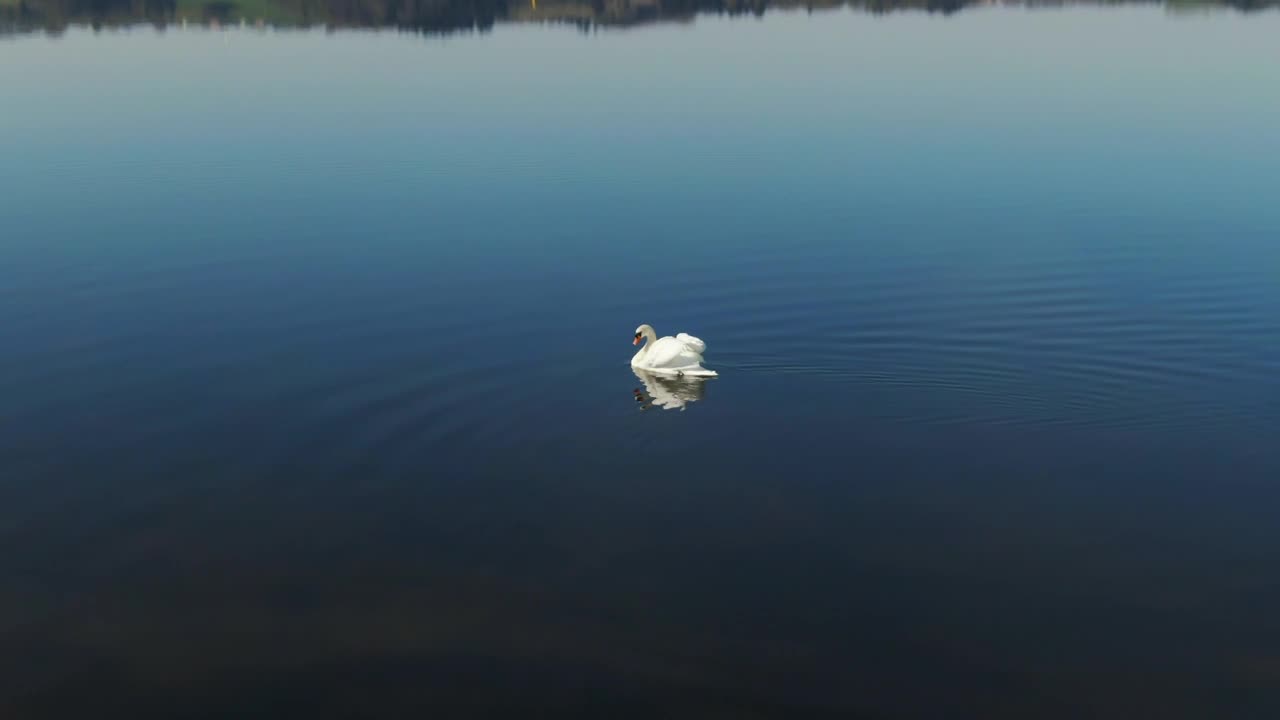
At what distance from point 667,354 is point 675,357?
18 cm

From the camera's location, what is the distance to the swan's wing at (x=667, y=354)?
29484 mm

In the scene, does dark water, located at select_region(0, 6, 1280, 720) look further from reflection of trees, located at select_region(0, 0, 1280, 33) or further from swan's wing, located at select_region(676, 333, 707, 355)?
reflection of trees, located at select_region(0, 0, 1280, 33)

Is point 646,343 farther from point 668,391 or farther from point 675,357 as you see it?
point 668,391

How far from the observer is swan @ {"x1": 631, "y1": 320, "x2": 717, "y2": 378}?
29531 millimetres

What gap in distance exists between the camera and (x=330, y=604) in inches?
804

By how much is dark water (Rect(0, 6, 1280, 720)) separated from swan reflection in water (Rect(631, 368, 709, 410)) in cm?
22

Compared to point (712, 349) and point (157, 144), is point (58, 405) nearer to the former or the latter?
point (712, 349)

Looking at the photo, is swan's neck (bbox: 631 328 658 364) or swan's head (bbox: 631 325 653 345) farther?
swan's head (bbox: 631 325 653 345)

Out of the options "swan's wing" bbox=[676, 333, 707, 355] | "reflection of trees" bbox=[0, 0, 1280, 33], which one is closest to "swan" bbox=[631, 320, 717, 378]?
"swan's wing" bbox=[676, 333, 707, 355]

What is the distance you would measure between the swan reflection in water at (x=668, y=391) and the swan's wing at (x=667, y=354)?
34 cm

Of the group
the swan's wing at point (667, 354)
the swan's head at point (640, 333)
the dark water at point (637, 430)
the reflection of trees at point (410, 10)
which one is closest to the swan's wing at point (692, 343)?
the swan's wing at point (667, 354)

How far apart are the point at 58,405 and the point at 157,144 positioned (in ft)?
111

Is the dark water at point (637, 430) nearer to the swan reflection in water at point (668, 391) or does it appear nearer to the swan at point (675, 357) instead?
the swan reflection in water at point (668, 391)

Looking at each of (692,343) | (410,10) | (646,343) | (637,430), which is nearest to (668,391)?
(692,343)
